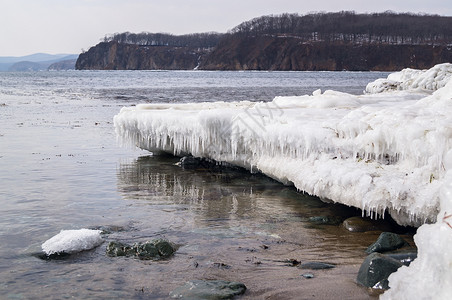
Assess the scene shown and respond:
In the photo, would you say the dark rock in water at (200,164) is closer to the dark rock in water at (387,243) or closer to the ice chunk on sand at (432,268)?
the dark rock in water at (387,243)

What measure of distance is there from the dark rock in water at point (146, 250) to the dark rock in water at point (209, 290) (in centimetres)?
100

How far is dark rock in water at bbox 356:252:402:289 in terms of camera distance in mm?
5125

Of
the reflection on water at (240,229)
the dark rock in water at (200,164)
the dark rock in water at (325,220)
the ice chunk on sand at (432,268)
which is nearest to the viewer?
the ice chunk on sand at (432,268)

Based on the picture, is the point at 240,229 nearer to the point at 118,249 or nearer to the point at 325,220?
the point at 325,220

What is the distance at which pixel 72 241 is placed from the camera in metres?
6.42

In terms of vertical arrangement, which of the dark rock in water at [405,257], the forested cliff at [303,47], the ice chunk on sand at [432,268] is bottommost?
the dark rock in water at [405,257]

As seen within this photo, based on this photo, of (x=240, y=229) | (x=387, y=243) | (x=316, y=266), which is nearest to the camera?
(x=316, y=266)

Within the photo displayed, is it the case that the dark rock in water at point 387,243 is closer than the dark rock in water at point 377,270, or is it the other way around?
the dark rock in water at point 377,270

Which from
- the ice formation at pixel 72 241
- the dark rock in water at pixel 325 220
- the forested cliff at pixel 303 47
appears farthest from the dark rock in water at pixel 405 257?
the forested cliff at pixel 303 47

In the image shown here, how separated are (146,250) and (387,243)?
2.96m

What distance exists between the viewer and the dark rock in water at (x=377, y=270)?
5.12m

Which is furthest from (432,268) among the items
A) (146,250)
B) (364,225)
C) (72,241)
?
(72,241)

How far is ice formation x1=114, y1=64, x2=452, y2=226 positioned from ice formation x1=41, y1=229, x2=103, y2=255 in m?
3.20

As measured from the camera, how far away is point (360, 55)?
126 m
